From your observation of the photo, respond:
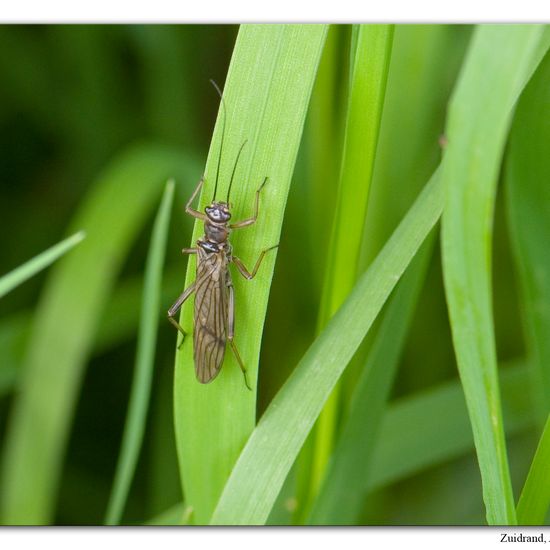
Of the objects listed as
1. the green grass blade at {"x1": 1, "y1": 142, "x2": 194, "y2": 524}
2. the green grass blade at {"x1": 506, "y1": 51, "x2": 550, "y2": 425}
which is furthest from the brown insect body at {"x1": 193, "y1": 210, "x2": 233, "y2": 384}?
the green grass blade at {"x1": 506, "y1": 51, "x2": 550, "y2": 425}

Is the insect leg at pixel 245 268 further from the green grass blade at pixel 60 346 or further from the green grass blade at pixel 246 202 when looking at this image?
the green grass blade at pixel 60 346

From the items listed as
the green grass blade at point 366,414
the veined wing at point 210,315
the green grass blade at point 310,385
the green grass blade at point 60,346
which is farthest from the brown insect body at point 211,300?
the green grass blade at point 60,346

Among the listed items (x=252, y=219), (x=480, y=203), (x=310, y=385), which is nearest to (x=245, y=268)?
(x=252, y=219)

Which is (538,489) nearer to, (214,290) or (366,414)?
(366,414)

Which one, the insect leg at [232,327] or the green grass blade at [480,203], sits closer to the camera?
the green grass blade at [480,203]

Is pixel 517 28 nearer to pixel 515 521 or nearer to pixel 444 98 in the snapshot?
pixel 515 521

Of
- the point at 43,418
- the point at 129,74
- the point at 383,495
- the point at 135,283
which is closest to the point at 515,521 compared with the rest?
the point at 383,495
